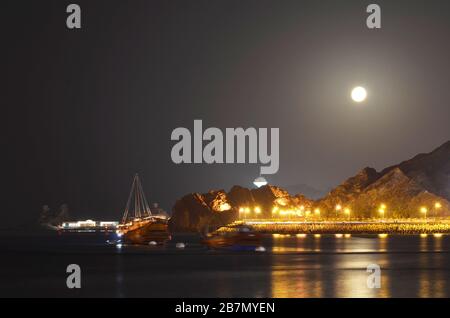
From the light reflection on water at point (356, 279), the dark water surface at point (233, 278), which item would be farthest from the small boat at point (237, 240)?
the light reflection on water at point (356, 279)

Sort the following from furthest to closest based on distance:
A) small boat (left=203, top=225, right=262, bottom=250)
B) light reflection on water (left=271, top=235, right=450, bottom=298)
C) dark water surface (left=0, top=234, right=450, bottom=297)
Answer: small boat (left=203, top=225, right=262, bottom=250)
dark water surface (left=0, top=234, right=450, bottom=297)
light reflection on water (left=271, top=235, right=450, bottom=298)

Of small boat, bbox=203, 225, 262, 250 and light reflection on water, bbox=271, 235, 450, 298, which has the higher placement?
light reflection on water, bbox=271, 235, 450, 298

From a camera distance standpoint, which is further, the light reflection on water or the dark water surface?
the dark water surface

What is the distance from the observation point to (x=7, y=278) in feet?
287

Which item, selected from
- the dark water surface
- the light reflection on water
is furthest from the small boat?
the light reflection on water

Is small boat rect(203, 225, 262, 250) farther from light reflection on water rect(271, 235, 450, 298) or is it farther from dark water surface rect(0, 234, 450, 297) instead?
light reflection on water rect(271, 235, 450, 298)

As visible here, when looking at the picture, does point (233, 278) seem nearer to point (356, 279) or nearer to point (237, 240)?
point (356, 279)

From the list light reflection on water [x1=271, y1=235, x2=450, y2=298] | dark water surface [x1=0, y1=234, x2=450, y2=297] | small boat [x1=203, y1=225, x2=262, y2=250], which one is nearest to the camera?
light reflection on water [x1=271, y1=235, x2=450, y2=298]

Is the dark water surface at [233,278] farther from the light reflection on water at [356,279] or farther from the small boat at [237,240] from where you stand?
the small boat at [237,240]
